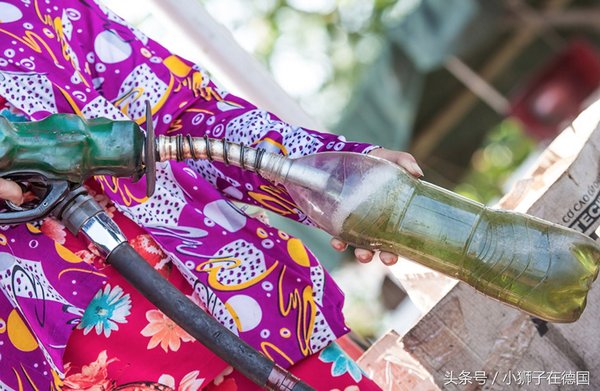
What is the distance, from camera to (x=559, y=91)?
6734 mm

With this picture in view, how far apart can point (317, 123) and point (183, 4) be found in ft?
1.38

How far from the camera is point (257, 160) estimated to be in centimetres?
137

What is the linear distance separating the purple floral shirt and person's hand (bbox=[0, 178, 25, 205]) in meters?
0.14

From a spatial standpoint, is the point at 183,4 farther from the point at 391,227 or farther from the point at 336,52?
the point at 336,52

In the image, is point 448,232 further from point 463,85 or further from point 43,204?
point 463,85

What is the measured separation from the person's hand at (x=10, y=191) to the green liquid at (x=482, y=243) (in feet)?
1.55

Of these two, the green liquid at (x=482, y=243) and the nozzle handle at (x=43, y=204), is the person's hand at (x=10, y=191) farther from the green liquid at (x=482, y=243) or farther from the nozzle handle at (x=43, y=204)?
the green liquid at (x=482, y=243)

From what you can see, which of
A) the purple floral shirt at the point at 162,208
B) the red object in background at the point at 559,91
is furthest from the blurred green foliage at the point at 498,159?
the purple floral shirt at the point at 162,208

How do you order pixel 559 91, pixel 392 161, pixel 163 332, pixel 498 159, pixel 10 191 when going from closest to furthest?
1. pixel 10 191
2. pixel 392 161
3. pixel 163 332
4. pixel 559 91
5. pixel 498 159

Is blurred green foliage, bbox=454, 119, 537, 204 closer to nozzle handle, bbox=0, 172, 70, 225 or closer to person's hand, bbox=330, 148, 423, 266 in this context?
person's hand, bbox=330, 148, 423, 266

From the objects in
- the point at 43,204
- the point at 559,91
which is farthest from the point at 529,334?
the point at 559,91

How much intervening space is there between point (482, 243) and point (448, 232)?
5 centimetres

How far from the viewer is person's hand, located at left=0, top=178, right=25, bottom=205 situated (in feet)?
4.24

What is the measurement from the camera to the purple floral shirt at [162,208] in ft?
4.79
